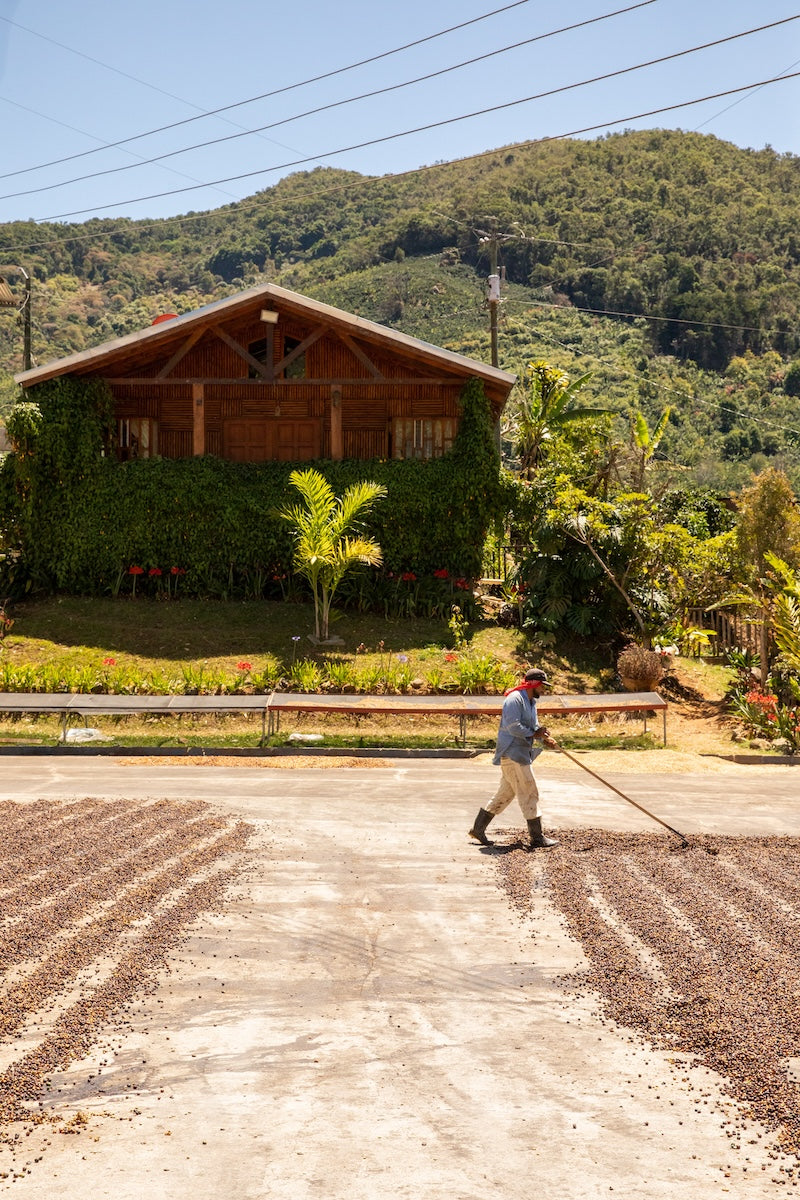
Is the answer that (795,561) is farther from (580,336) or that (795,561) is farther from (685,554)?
(580,336)

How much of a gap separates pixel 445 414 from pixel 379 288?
59838 mm

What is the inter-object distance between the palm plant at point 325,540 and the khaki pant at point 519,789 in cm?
1019

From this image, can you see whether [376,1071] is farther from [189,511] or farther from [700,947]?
[189,511]

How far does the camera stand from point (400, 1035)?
766 cm

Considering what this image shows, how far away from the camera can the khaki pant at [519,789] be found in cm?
1220

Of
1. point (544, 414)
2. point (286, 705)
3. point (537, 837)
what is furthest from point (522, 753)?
point (544, 414)

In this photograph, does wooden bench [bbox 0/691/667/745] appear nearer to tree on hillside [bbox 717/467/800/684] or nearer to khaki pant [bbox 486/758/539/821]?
tree on hillside [bbox 717/467/800/684]

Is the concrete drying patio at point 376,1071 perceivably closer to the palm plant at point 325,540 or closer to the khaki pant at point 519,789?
the khaki pant at point 519,789

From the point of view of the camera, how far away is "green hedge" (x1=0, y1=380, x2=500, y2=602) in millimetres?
24766

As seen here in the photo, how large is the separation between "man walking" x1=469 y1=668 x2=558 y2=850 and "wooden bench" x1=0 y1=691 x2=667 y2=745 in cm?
611

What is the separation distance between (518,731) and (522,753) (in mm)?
241

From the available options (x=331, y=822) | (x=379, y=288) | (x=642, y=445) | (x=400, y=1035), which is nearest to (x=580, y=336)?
(x=379, y=288)

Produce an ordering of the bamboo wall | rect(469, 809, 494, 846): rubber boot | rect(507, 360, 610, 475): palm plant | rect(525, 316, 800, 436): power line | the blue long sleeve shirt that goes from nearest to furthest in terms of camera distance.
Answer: the blue long sleeve shirt, rect(469, 809, 494, 846): rubber boot, the bamboo wall, rect(507, 360, 610, 475): palm plant, rect(525, 316, 800, 436): power line

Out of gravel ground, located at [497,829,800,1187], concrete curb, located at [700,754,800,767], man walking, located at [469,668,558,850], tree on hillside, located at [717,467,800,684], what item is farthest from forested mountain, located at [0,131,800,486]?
gravel ground, located at [497,829,800,1187]
